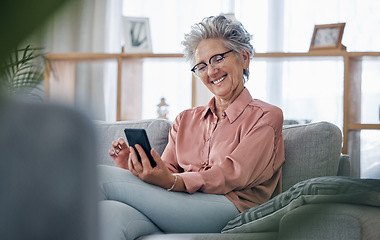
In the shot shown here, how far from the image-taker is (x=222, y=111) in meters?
1.63

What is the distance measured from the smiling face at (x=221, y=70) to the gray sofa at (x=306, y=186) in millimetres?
269

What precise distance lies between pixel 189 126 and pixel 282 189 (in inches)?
15.9

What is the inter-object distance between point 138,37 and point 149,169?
2.28 meters

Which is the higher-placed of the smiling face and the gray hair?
the gray hair

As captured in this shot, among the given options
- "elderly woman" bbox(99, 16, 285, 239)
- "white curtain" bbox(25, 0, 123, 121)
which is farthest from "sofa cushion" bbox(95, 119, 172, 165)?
"white curtain" bbox(25, 0, 123, 121)

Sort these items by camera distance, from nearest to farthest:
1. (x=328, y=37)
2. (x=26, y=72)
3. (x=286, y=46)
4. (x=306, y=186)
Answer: (x=26, y=72) → (x=306, y=186) → (x=328, y=37) → (x=286, y=46)

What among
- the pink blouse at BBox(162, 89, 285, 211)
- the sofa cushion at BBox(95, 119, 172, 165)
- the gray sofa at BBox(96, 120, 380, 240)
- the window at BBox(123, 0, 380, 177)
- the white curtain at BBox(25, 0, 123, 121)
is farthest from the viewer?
the window at BBox(123, 0, 380, 177)

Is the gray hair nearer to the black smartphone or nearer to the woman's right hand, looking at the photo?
the woman's right hand

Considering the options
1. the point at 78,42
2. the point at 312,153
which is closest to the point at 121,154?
the point at 312,153

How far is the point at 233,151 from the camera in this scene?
139 centimetres

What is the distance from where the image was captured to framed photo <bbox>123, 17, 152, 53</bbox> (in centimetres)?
320

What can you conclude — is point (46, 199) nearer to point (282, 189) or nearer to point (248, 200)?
point (248, 200)

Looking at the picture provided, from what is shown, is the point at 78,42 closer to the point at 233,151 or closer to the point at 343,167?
the point at 233,151

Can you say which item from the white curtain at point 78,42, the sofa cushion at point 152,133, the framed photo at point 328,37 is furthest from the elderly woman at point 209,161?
the framed photo at point 328,37
